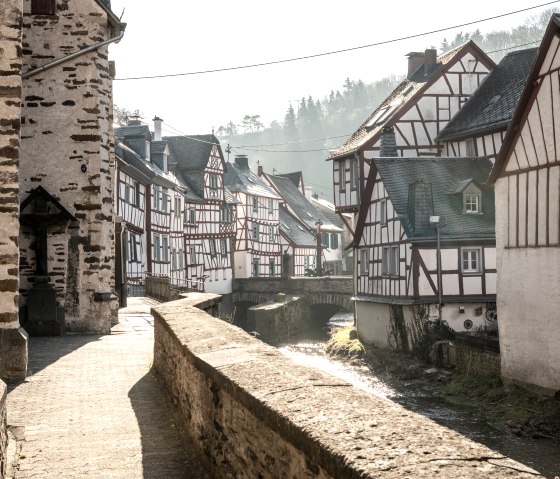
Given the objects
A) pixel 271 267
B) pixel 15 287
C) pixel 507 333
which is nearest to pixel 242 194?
pixel 271 267

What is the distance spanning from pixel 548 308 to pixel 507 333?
2.25m

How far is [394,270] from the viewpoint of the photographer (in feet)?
105

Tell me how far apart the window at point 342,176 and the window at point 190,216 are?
1296 centimetres

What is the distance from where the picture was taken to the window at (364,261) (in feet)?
116

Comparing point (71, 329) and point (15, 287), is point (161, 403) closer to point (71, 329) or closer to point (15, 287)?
point (15, 287)

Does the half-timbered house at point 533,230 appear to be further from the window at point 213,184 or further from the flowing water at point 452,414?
the window at point 213,184

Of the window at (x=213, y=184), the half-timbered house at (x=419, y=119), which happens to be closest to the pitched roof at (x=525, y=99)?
the half-timbered house at (x=419, y=119)

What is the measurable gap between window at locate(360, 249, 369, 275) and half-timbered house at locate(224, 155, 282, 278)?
21123 millimetres

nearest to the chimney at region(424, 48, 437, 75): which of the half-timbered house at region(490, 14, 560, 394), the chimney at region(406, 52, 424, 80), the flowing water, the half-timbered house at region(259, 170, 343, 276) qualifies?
the chimney at region(406, 52, 424, 80)

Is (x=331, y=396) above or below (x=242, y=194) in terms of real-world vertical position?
below

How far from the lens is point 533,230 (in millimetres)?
20078

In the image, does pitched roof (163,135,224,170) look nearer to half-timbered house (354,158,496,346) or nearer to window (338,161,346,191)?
window (338,161,346,191)

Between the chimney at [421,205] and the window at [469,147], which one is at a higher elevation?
the window at [469,147]

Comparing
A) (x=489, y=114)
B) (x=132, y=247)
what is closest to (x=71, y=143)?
(x=132, y=247)
